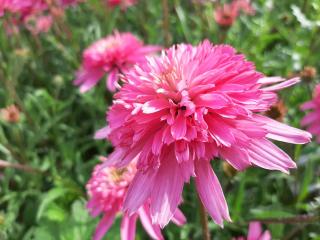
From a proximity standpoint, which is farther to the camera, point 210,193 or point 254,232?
point 254,232

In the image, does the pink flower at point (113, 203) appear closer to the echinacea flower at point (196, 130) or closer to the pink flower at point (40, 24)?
the echinacea flower at point (196, 130)

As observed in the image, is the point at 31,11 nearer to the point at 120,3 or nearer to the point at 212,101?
the point at 120,3

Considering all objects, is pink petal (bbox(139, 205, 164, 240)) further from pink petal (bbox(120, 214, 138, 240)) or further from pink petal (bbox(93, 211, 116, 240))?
pink petal (bbox(93, 211, 116, 240))

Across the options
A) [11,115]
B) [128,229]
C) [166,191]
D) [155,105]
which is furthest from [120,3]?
[166,191]

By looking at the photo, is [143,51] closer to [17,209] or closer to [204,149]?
[17,209]

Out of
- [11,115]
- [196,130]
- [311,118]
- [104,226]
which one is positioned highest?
[196,130]

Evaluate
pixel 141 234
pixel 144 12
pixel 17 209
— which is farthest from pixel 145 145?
pixel 144 12
